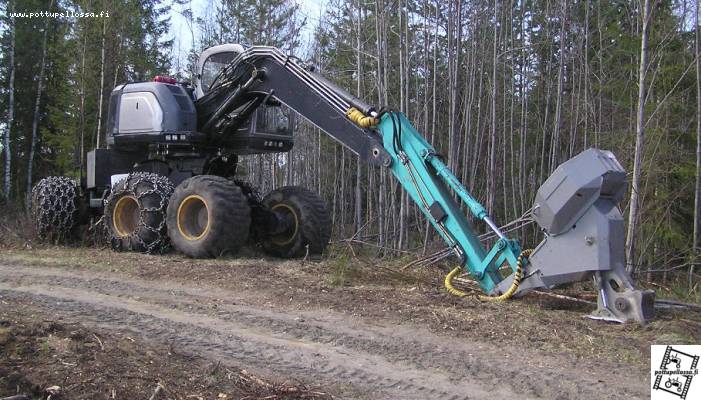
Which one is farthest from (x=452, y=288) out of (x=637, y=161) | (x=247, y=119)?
(x=247, y=119)

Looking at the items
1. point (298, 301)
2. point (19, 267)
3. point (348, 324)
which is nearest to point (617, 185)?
point (348, 324)

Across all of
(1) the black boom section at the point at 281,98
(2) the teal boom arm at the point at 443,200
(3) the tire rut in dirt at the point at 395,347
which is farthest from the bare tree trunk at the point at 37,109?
(2) the teal boom arm at the point at 443,200

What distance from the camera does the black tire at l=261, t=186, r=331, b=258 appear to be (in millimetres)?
9852

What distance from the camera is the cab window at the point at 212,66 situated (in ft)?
34.1

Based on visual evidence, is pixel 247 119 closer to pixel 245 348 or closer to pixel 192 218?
pixel 192 218

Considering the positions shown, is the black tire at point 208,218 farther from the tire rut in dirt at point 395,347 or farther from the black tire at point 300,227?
the tire rut in dirt at point 395,347

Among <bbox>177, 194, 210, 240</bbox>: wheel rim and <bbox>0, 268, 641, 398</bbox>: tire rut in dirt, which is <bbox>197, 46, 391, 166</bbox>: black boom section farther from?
<bbox>0, 268, 641, 398</bbox>: tire rut in dirt

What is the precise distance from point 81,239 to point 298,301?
7.09 meters

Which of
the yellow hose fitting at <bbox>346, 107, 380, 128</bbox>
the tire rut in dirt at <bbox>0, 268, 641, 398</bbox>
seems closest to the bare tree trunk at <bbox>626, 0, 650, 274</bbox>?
the yellow hose fitting at <bbox>346, 107, 380, 128</bbox>

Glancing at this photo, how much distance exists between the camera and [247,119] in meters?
10.1

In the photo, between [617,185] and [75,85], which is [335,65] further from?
[617,185]

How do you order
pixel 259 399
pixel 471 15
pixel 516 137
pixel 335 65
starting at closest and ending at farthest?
pixel 259 399, pixel 471 15, pixel 516 137, pixel 335 65

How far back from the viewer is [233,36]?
26.9 metres

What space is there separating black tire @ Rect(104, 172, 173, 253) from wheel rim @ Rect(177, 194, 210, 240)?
0.56 m
